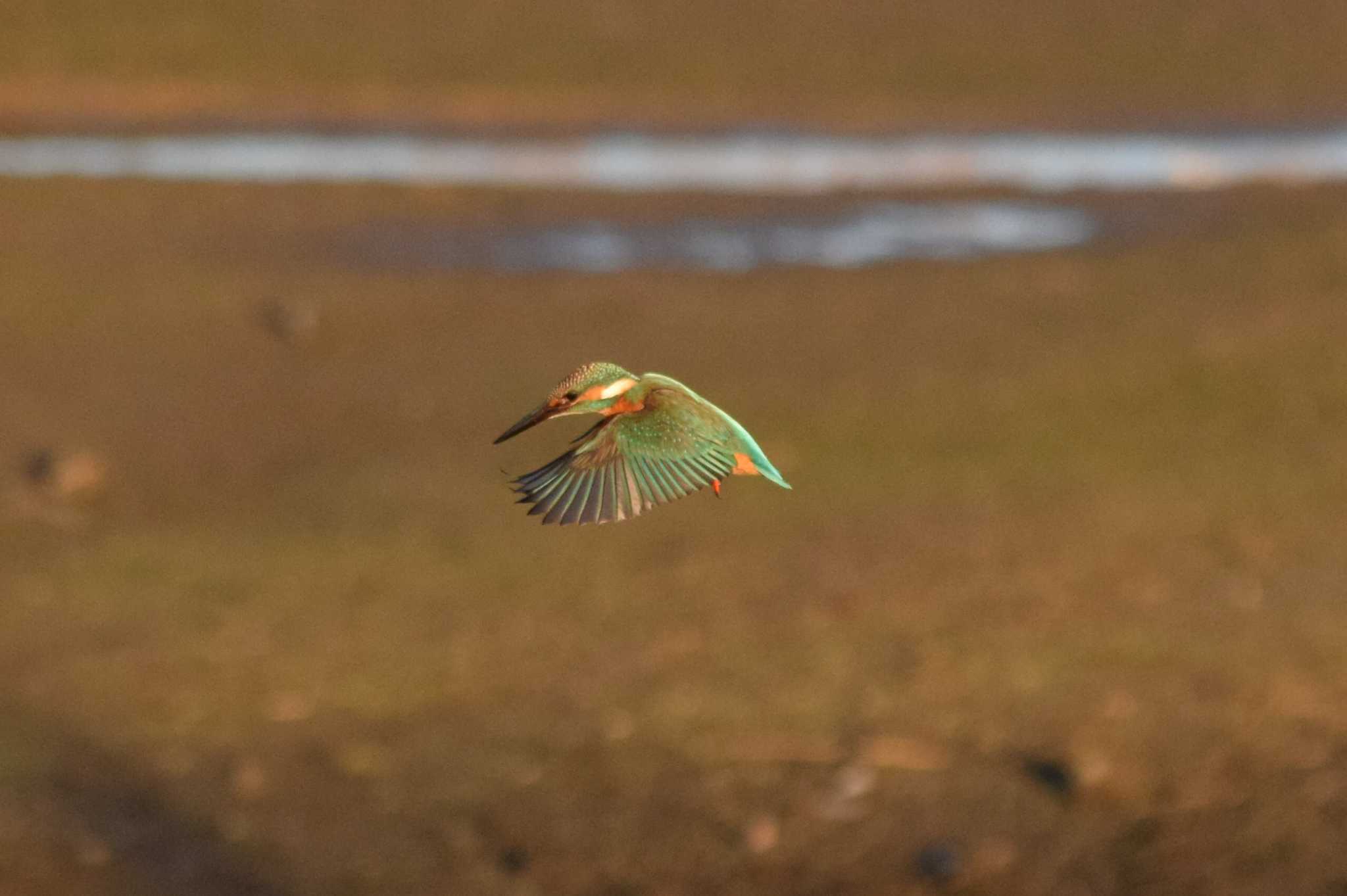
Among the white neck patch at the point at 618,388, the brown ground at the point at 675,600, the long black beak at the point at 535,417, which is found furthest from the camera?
the brown ground at the point at 675,600

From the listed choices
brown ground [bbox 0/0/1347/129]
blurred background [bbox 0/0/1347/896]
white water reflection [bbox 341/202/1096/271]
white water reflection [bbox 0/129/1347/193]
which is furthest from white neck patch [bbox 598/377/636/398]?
brown ground [bbox 0/0/1347/129]

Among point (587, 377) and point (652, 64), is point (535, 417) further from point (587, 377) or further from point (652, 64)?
point (652, 64)

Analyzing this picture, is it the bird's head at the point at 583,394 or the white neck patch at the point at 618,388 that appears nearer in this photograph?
the bird's head at the point at 583,394

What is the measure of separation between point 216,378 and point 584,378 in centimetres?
685

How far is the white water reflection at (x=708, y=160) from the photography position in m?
12.7

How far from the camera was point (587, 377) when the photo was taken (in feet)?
5.99

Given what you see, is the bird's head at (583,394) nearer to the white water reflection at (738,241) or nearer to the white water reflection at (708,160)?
the white water reflection at (738,241)

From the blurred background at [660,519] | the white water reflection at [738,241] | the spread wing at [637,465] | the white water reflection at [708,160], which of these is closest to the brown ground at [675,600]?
the blurred background at [660,519]

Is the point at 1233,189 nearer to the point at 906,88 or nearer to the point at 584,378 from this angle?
the point at 906,88

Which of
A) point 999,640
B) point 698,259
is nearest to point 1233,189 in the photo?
point 698,259

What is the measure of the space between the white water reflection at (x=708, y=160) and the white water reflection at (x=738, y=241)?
2.76ft

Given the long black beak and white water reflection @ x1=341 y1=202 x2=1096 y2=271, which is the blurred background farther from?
the long black beak

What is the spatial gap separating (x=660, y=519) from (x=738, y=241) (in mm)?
4511

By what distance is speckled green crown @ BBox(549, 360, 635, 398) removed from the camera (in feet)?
5.88
